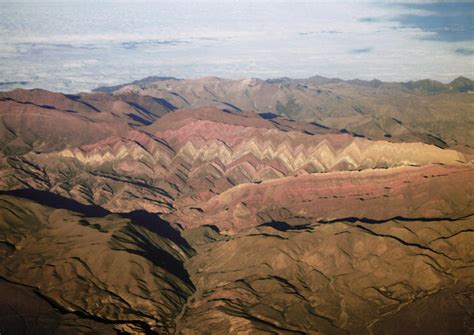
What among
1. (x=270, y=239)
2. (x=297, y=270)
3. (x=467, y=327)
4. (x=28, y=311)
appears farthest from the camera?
(x=270, y=239)

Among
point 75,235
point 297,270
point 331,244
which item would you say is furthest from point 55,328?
point 331,244

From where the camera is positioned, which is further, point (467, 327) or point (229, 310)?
point (229, 310)

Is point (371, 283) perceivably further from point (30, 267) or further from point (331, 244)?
point (30, 267)

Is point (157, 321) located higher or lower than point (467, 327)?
lower

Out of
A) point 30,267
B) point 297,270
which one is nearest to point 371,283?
point 297,270

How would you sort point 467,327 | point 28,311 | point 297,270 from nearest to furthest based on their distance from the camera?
1. point 467,327
2. point 28,311
3. point 297,270

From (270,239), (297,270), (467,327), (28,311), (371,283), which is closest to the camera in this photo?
(467,327)

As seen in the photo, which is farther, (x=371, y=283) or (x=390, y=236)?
(x=390, y=236)

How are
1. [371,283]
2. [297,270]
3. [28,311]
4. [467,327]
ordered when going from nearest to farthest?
1. [467,327]
2. [28,311]
3. [371,283]
4. [297,270]

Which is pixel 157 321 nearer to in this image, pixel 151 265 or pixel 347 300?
pixel 151 265
